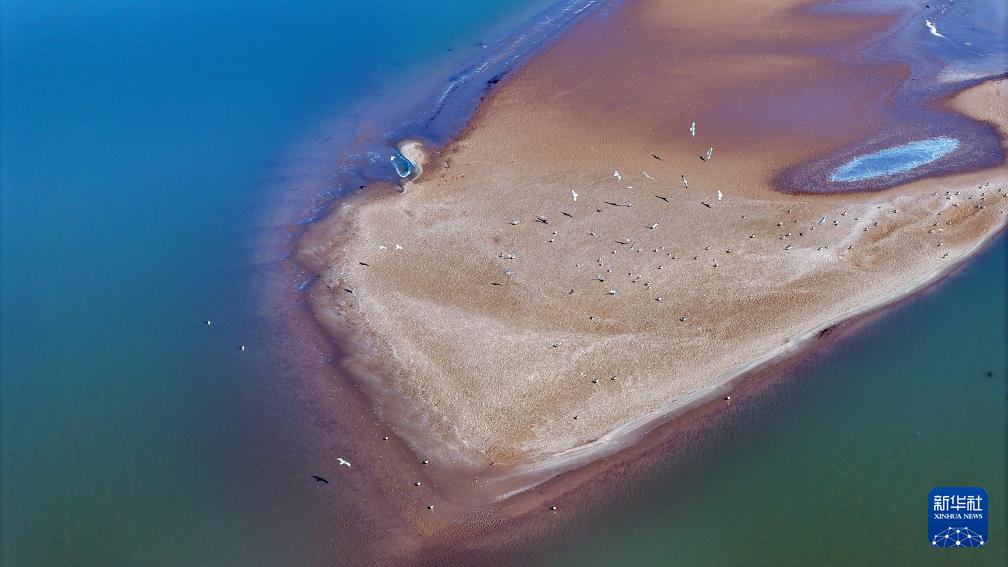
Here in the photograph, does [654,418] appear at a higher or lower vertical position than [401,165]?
lower

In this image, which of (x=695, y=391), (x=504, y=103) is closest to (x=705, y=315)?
(x=695, y=391)

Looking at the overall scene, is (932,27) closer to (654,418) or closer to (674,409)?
(674,409)

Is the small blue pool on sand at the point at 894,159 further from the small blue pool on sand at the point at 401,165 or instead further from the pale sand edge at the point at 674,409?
the small blue pool on sand at the point at 401,165

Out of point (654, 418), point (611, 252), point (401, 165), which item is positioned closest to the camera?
point (654, 418)

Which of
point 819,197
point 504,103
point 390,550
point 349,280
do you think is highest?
point 504,103

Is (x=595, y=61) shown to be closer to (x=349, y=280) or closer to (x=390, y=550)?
(x=349, y=280)

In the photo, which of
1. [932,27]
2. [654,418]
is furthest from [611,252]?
[932,27]

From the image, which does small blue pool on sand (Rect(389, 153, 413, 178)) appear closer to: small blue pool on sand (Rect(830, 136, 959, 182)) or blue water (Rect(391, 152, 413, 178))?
blue water (Rect(391, 152, 413, 178))
